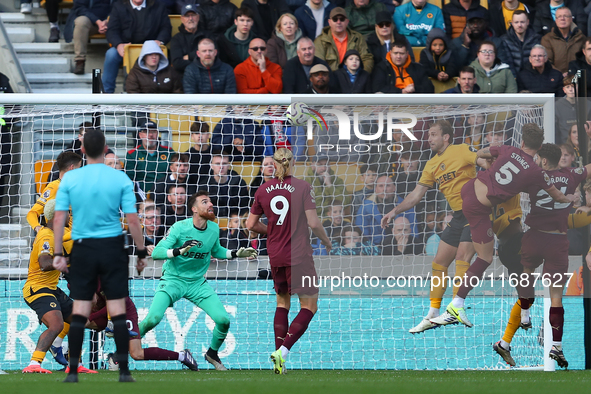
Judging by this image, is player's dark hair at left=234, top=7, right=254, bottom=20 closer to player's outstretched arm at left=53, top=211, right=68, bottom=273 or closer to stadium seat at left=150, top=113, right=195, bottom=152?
stadium seat at left=150, top=113, right=195, bottom=152

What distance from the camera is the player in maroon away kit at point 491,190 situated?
25.1 ft

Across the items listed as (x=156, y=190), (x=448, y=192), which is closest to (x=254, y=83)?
(x=156, y=190)

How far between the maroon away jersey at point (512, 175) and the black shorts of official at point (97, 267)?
12.6 ft

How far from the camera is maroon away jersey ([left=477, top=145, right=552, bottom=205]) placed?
762cm

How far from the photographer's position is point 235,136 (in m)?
9.47

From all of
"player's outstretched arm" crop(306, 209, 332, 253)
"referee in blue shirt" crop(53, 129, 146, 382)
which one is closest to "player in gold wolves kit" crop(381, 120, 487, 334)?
"player's outstretched arm" crop(306, 209, 332, 253)

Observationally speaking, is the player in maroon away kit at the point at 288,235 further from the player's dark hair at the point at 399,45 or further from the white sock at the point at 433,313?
the player's dark hair at the point at 399,45

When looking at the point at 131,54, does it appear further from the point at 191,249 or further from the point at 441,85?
the point at 441,85

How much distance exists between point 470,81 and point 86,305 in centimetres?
674

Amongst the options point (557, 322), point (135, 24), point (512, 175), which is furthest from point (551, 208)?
point (135, 24)

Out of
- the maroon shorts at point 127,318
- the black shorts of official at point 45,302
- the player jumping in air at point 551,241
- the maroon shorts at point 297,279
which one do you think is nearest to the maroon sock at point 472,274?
the player jumping in air at point 551,241

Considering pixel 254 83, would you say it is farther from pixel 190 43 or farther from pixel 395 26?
pixel 395 26

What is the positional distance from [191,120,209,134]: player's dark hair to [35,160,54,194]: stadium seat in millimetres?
1671

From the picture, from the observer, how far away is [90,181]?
5.55 metres
